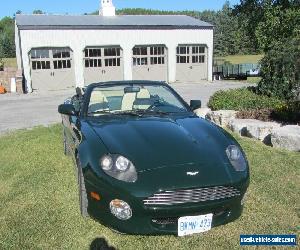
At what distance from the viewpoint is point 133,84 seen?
5.86 metres

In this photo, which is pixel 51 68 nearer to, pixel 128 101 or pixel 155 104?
pixel 128 101

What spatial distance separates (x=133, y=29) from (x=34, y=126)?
16837mm

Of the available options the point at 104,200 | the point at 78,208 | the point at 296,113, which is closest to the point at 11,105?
the point at 296,113

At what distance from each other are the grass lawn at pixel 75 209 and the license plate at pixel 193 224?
27cm

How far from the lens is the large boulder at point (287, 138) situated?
7180 mm

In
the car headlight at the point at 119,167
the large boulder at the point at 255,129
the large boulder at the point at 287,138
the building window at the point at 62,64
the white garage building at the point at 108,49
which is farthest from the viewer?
the building window at the point at 62,64

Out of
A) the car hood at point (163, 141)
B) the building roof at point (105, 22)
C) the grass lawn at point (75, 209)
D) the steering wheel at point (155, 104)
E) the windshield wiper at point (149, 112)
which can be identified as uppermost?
the building roof at point (105, 22)

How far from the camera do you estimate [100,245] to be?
3.90m

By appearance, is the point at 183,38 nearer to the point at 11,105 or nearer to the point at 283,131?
the point at 11,105

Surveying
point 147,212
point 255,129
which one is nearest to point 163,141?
point 147,212

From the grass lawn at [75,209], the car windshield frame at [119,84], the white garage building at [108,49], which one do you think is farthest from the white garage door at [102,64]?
the car windshield frame at [119,84]

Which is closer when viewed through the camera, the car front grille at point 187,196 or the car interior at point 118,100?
the car front grille at point 187,196

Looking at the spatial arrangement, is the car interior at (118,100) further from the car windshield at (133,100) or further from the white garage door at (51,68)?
the white garage door at (51,68)

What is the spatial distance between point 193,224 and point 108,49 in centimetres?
2402
